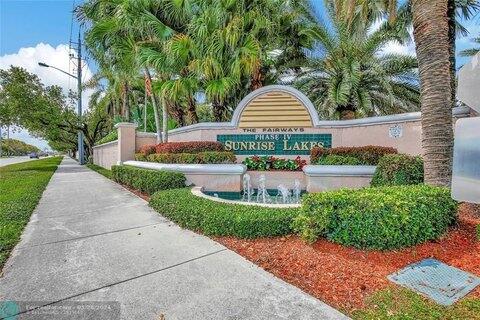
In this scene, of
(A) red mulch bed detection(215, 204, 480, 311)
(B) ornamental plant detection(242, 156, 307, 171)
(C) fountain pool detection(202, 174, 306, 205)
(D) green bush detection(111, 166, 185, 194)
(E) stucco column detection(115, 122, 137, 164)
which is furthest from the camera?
(E) stucco column detection(115, 122, 137, 164)

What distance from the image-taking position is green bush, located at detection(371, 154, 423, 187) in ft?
21.1

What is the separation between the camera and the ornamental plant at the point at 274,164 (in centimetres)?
1070

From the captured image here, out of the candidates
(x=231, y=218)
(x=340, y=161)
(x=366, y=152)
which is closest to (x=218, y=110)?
(x=340, y=161)

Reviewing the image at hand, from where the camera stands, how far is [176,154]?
32.7ft

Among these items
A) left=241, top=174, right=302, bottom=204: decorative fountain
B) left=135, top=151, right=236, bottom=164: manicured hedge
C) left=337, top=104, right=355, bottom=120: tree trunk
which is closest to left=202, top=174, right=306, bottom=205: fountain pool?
left=241, top=174, right=302, bottom=204: decorative fountain

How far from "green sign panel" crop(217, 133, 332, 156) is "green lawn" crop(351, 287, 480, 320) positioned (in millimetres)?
8237

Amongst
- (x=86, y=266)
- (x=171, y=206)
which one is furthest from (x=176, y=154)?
(x=86, y=266)

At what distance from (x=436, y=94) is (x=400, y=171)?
2080 millimetres

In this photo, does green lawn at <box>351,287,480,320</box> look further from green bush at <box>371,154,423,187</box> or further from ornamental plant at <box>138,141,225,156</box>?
ornamental plant at <box>138,141,225,156</box>

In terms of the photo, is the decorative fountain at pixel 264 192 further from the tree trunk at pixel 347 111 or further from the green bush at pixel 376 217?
the tree trunk at pixel 347 111

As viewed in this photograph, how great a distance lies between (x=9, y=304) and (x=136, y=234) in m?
2.19

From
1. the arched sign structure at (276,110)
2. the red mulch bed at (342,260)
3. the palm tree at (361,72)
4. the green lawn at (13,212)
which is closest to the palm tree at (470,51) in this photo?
the palm tree at (361,72)

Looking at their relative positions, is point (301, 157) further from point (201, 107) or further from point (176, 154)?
point (201, 107)

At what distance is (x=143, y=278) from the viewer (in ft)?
11.2
